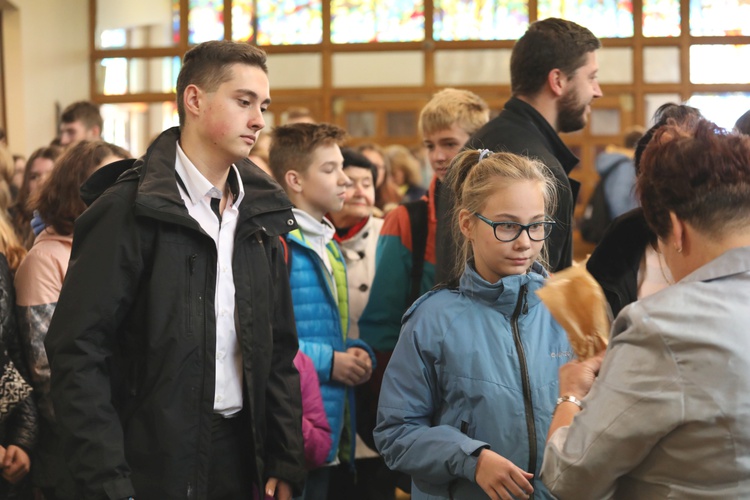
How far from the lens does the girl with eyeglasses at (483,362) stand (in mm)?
2402

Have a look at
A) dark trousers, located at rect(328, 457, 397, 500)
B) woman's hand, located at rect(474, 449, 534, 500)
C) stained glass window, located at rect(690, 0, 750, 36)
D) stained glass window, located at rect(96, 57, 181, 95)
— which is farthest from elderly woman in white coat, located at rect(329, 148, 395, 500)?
stained glass window, located at rect(690, 0, 750, 36)

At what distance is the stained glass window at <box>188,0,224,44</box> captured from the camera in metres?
10.6

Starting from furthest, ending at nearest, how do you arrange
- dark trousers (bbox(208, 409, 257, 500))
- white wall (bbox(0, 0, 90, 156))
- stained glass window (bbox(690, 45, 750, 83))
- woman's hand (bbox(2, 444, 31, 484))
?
1. stained glass window (bbox(690, 45, 750, 83))
2. white wall (bbox(0, 0, 90, 156))
3. woman's hand (bbox(2, 444, 31, 484))
4. dark trousers (bbox(208, 409, 257, 500))

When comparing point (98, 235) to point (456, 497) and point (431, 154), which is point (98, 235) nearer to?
point (456, 497)

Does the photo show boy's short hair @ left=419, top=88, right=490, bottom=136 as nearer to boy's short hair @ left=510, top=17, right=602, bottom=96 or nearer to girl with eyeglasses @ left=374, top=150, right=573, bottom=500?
boy's short hair @ left=510, top=17, right=602, bottom=96

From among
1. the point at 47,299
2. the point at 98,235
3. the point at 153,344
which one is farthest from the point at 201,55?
the point at 47,299

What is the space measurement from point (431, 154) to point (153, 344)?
6.26ft

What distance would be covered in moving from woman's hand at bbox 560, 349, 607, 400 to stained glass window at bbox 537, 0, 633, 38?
9172 mm

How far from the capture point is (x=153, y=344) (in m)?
2.45

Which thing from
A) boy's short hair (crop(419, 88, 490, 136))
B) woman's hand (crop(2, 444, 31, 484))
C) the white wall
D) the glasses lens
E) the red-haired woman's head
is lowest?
woman's hand (crop(2, 444, 31, 484))

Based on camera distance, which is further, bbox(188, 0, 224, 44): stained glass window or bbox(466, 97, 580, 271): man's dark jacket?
bbox(188, 0, 224, 44): stained glass window

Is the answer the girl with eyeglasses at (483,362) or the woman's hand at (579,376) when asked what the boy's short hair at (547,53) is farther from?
the woman's hand at (579,376)

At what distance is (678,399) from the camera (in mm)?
1640

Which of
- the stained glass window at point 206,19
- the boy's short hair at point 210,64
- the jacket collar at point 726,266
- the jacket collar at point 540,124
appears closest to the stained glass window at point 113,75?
the stained glass window at point 206,19
